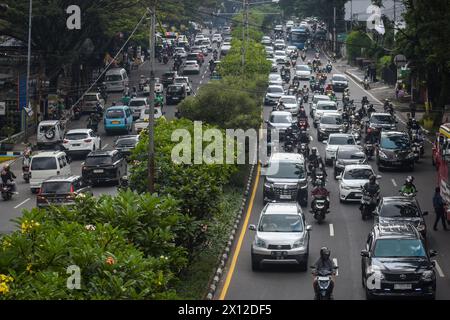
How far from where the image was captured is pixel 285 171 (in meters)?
40.0

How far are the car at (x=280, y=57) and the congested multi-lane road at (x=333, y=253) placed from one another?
177 feet

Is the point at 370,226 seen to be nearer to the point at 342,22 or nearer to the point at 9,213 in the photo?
the point at 9,213

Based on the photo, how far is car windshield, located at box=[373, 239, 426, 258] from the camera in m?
25.5

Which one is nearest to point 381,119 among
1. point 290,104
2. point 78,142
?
point 290,104

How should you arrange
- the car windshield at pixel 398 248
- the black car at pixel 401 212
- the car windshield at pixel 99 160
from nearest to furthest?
the car windshield at pixel 398 248
the black car at pixel 401 212
the car windshield at pixel 99 160

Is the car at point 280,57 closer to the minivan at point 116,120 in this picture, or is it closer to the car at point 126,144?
the minivan at point 116,120

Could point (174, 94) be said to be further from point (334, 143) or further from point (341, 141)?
point (334, 143)

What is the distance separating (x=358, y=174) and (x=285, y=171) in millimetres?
2966

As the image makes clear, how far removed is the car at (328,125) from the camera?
56844mm

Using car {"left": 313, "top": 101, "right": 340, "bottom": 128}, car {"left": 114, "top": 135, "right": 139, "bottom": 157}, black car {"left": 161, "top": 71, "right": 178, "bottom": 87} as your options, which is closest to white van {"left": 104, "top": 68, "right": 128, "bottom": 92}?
black car {"left": 161, "top": 71, "right": 178, "bottom": 87}

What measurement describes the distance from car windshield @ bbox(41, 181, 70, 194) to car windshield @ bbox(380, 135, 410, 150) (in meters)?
16.0

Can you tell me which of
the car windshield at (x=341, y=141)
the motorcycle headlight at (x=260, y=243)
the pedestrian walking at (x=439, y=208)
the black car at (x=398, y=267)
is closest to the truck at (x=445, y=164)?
the pedestrian walking at (x=439, y=208)
